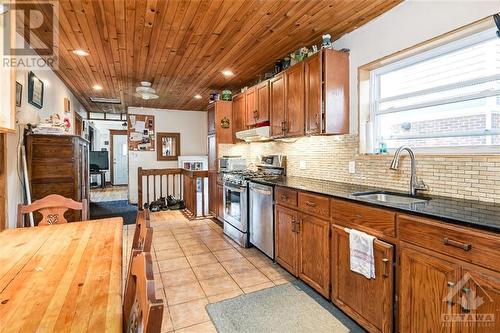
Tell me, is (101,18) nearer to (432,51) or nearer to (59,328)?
(59,328)

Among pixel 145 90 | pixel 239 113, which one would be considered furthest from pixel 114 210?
pixel 239 113

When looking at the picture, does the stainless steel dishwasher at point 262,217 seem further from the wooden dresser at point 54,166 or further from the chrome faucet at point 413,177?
the wooden dresser at point 54,166

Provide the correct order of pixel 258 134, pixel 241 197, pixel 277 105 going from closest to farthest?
pixel 277 105
pixel 241 197
pixel 258 134

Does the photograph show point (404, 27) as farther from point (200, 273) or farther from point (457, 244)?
point (200, 273)

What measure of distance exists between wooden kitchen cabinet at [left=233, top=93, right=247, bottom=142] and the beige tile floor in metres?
1.77

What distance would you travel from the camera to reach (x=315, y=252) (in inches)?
90.2

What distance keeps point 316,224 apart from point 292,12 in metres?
1.83

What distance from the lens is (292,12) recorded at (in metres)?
2.28

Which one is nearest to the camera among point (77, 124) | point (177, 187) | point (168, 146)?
point (77, 124)

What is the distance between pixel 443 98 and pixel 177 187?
559 centimetres

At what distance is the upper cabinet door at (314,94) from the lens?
8.81 feet

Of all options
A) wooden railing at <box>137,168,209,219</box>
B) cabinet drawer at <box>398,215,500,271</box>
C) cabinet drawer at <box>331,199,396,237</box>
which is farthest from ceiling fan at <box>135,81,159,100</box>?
cabinet drawer at <box>398,215,500,271</box>

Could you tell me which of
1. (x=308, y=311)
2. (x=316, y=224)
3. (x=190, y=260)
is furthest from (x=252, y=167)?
(x=308, y=311)

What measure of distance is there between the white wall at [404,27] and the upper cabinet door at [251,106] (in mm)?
1396
